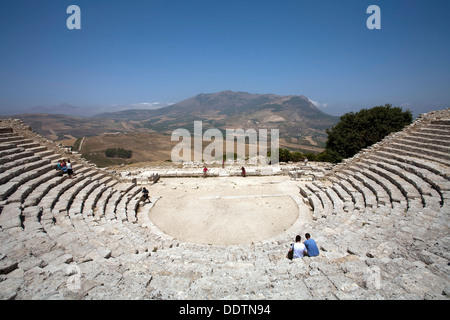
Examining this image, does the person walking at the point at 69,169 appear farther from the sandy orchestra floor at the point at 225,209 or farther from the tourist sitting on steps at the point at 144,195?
the sandy orchestra floor at the point at 225,209

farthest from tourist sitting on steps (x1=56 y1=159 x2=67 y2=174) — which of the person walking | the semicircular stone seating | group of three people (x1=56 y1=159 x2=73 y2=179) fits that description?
the semicircular stone seating

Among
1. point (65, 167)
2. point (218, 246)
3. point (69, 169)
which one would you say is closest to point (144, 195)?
point (69, 169)

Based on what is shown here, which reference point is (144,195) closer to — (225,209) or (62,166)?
(62,166)

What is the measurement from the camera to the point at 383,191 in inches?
434

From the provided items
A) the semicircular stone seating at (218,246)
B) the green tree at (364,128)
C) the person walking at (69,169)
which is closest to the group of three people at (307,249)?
the semicircular stone seating at (218,246)

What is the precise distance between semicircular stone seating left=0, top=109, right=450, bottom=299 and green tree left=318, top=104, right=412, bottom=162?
9.36 meters

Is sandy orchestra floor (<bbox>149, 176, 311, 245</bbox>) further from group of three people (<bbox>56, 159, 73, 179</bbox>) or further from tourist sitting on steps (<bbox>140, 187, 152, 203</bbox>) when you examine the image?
group of three people (<bbox>56, 159, 73, 179</bbox>)

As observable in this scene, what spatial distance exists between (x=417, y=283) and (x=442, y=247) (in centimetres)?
218

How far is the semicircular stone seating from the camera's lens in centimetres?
458

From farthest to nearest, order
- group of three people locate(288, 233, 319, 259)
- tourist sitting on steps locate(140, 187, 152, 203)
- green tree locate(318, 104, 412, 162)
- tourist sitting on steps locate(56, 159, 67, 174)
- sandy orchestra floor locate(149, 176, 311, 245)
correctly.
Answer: green tree locate(318, 104, 412, 162), tourist sitting on steps locate(140, 187, 152, 203), tourist sitting on steps locate(56, 159, 67, 174), sandy orchestra floor locate(149, 176, 311, 245), group of three people locate(288, 233, 319, 259)

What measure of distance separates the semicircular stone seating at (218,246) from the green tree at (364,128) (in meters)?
9.36
